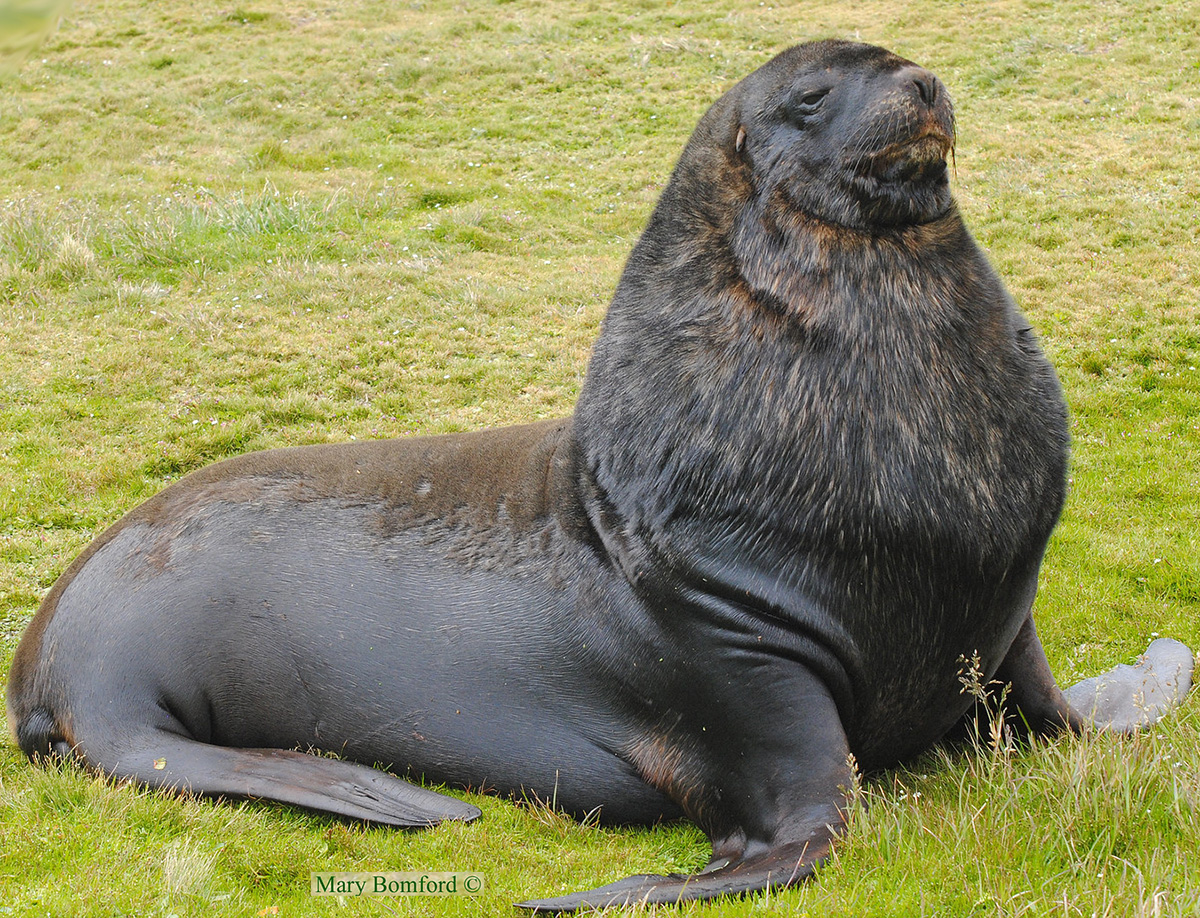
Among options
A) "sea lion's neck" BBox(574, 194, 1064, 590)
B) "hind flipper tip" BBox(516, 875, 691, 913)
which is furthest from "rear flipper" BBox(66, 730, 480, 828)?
"sea lion's neck" BBox(574, 194, 1064, 590)

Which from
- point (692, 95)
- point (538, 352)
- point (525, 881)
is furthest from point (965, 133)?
point (525, 881)

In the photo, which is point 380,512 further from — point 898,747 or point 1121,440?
point 1121,440

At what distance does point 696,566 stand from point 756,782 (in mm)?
692

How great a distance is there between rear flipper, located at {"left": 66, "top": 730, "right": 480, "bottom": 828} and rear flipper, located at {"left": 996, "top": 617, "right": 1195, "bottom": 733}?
1.99 m

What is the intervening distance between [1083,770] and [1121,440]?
16.8 ft

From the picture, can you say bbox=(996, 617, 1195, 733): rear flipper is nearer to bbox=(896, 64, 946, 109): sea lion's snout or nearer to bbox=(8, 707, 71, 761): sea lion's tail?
bbox=(896, 64, 946, 109): sea lion's snout

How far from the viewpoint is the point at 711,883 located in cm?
320

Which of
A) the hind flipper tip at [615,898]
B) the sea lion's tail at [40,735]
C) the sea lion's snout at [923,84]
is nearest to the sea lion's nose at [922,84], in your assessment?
the sea lion's snout at [923,84]

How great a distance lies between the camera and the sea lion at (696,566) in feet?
11.6

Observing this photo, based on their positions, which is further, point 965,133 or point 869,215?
point 965,133

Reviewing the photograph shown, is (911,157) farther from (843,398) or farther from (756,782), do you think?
(756,782)

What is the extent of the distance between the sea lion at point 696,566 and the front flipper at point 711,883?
14 millimetres

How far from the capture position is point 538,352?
980cm

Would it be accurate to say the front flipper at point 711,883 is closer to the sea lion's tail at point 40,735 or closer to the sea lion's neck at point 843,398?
the sea lion's neck at point 843,398
